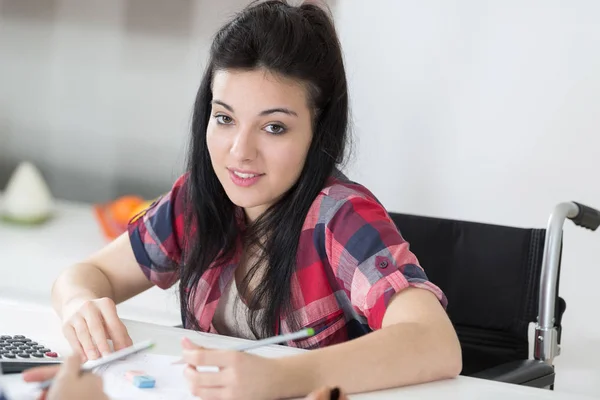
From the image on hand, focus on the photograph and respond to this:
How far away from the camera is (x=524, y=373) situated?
52.1 inches

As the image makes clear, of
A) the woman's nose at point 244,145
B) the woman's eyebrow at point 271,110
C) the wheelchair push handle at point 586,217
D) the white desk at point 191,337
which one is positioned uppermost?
the woman's eyebrow at point 271,110

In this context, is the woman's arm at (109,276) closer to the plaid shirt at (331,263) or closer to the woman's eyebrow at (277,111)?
the plaid shirt at (331,263)

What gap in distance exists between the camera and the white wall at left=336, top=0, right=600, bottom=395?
7.00 ft

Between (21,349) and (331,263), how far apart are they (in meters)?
0.45

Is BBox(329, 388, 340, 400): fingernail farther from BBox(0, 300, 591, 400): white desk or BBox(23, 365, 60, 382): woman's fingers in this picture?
BBox(23, 365, 60, 382): woman's fingers

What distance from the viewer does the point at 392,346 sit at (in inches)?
42.1

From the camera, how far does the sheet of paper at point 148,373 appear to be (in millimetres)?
989

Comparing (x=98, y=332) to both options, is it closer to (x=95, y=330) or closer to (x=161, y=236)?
(x=95, y=330)

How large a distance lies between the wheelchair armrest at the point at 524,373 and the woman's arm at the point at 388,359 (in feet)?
0.57

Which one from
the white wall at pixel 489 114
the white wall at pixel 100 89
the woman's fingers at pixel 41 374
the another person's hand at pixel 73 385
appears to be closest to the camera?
the another person's hand at pixel 73 385

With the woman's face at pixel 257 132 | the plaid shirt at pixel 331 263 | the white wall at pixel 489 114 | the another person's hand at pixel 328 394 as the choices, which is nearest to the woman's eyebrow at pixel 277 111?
the woman's face at pixel 257 132

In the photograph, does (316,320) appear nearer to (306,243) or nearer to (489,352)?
(306,243)

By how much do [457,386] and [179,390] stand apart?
331 millimetres

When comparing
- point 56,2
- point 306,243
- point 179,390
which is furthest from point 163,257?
point 56,2
